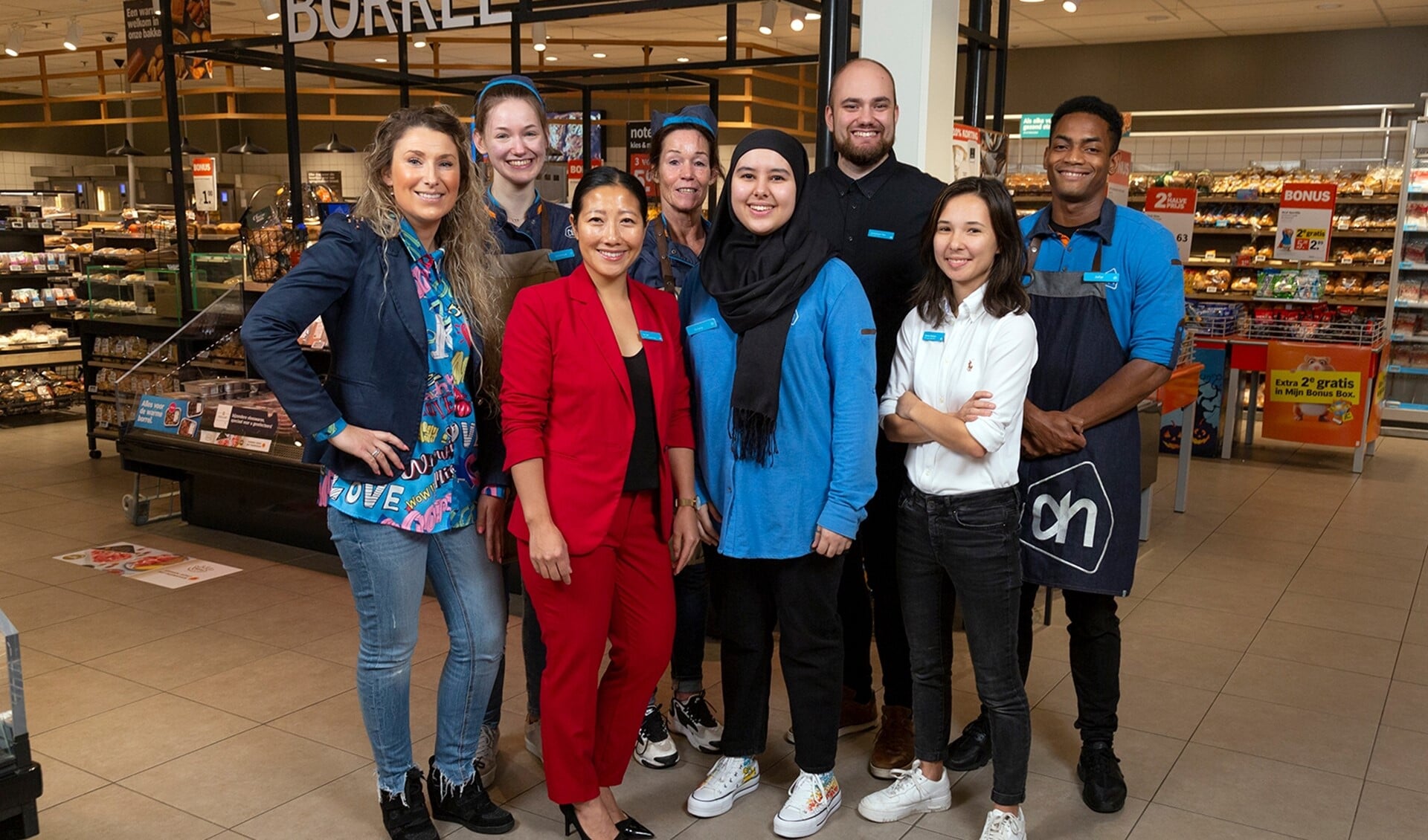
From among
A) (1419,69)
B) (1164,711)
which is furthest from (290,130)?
(1419,69)

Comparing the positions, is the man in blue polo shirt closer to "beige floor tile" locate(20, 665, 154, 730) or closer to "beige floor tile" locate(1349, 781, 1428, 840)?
"beige floor tile" locate(1349, 781, 1428, 840)

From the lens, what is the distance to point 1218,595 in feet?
15.4

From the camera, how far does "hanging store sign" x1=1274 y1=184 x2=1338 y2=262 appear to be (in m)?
8.35

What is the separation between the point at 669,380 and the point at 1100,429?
1072 mm

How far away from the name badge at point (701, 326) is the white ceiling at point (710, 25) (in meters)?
6.22

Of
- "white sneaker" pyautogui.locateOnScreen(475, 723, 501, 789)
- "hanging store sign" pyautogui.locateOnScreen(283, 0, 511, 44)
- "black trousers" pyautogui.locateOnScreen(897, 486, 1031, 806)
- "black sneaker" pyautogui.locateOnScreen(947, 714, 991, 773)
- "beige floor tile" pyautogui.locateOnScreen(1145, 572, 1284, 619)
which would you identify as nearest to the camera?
"black trousers" pyautogui.locateOnScreen(897, 486, 1031, 806)

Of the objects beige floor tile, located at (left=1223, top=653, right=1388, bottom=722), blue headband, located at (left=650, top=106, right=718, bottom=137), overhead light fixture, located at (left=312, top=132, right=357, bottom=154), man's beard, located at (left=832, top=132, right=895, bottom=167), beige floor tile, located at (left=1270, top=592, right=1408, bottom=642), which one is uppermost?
overhead light fixture, located at (left=312, top=132, right=357, bottom=154)

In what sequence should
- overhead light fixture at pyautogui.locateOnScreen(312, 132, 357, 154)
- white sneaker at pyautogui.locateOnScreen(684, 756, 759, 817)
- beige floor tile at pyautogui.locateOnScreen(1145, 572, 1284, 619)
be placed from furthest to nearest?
overhead light fixture at pyautogui.locateOnScreen(312, 132, 357, 154)
beige floor tile at pyautogui.locateOnScreen(1145, 572, 1284, 619)
white sneaker at pyautogui.locateOnScreen(684, 756, 759, 817)

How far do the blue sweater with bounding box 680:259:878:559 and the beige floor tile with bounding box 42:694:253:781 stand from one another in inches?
69.4

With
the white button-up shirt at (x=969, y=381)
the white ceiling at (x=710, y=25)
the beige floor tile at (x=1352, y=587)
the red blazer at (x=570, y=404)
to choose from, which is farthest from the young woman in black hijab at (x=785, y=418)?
the white ceiling at (x=710, y=25)

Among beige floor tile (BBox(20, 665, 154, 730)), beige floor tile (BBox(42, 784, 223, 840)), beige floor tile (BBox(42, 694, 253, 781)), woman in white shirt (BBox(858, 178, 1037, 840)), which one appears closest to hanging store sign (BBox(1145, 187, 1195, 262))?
woman in white shirt (BBox(858, 178, 1037, 840))

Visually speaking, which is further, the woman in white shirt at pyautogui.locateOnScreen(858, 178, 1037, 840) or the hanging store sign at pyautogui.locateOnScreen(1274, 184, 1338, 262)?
the hanging store sign at pyautogui.locateOnScreen(1274, 184, 1338, 262)

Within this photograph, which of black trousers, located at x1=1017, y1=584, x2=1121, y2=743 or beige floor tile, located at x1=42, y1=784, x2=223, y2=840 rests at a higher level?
black trousers, located at x1=1017, y1=584, x2=1121, y2=743

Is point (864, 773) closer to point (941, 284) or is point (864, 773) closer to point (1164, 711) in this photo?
point (1164, 711)
